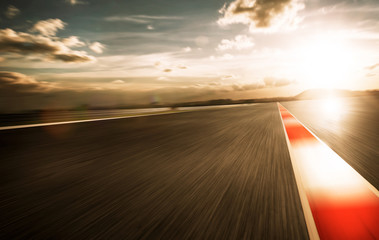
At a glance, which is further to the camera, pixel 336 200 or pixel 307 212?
pixel 336 200

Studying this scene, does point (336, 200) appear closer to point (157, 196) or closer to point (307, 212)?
point (307, 212)

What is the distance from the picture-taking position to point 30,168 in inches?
134

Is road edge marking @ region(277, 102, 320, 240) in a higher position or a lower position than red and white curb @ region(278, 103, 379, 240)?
higher

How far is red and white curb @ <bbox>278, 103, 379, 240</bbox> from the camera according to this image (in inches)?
60.3

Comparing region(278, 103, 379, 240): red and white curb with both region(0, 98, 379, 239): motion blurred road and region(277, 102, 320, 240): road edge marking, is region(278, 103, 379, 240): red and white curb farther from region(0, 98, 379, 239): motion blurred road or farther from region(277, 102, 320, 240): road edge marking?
region(0, 98, 379, 239): motion blurred road

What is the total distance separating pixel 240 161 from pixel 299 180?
3.41 feet

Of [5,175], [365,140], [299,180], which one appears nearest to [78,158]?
[5,175]

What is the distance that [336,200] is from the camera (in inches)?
80.6

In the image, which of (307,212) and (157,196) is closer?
(307,212)

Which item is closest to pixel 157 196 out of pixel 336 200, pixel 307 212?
pixel 307 212

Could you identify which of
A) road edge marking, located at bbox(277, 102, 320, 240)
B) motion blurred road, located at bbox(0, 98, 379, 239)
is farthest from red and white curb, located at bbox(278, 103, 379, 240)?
motion blurred road, located at bbox(0, 98, 379, 239)

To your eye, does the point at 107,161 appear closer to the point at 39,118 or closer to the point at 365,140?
the point at 365,140

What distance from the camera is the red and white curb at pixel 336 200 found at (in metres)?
1.53

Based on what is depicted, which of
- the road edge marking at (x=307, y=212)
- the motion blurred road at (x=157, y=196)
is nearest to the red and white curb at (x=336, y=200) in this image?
the road edge marking at (x=307, y=212)
